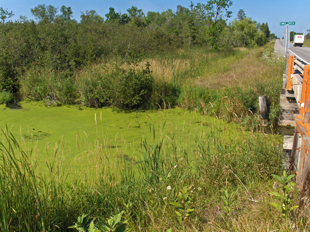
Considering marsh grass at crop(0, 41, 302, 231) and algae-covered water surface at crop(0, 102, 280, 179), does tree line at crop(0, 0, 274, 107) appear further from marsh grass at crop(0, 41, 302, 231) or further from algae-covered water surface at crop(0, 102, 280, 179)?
marsh grass at crop(0, 41, 302, 231)

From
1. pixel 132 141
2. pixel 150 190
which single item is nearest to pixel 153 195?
pixel 150 190

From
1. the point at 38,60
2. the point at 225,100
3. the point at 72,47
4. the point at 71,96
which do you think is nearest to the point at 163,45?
the point at 72,47

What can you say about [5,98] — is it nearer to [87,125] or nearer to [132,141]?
[87,125]

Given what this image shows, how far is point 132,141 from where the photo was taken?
524 cm

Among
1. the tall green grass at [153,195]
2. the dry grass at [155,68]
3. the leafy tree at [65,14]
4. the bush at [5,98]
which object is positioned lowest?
the tall green grass at [153,195]

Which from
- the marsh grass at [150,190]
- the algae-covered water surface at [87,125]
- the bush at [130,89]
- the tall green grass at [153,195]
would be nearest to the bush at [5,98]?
the algae-covered water surface at [87,125]

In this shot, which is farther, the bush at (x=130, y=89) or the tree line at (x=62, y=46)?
the tree line at (x=62, y=46)

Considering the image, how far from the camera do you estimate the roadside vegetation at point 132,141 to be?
217 cm

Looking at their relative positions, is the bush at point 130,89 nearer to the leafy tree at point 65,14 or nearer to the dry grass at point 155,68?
the dry grass at point 155,68

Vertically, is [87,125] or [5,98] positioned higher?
[5,98]

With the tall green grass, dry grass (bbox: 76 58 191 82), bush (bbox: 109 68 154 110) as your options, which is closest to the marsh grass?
the tall green grass

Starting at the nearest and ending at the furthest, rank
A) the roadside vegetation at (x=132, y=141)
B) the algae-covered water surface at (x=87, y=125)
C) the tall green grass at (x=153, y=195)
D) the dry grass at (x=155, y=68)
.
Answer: the tall green grass at (x=153, y=195) < the roadside vegetation at (x=132, y=141) < the algae-covered water surface at (x=87, y=125) < the dry grass at (x=155, y=68)

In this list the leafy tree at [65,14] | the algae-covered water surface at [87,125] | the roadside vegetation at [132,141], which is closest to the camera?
the roadside vegetation at [132,141]

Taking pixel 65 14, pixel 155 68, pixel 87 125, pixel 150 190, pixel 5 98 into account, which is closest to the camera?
pixel 150 190
